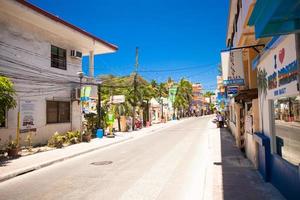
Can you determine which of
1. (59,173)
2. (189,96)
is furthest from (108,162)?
(189,96)

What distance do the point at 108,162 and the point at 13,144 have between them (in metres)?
5.05

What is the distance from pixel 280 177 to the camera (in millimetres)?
7332

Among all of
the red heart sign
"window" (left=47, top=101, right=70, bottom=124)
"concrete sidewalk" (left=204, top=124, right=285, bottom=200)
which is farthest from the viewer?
"window" (left=47, top=101, right=70, bottom=124)

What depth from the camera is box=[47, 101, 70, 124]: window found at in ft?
66.3

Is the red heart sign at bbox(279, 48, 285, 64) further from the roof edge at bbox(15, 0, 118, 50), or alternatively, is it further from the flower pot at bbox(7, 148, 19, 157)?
the roof edge at bbox(15, 0, 118, 50)

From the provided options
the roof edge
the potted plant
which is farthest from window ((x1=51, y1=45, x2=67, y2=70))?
the potted plant

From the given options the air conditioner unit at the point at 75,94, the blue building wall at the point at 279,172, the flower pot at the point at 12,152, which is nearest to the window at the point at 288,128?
the blue building wall at the point at 279,172

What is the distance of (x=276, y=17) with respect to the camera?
4.51 m

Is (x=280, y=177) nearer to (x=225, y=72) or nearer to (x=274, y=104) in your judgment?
(x=274, y=104)

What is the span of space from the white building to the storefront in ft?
42.0

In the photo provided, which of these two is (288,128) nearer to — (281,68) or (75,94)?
(281,68)

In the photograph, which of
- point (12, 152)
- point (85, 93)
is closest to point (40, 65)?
point (85, 93)

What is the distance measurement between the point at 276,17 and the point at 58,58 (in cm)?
1871

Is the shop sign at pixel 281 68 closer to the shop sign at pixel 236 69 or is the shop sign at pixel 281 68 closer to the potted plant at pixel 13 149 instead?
the shop sign at pixel 236 69
